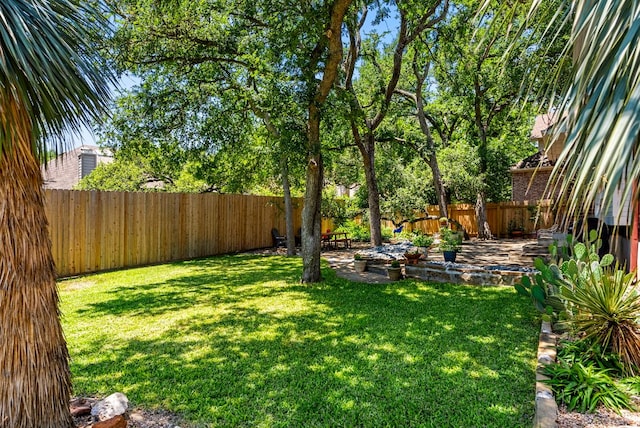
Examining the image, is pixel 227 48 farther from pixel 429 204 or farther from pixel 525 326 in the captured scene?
pixel 429 204

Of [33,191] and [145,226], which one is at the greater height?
[33,191]

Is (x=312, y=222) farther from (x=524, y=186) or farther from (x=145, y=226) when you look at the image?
(x=524, y=186)

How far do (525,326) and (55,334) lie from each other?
5.17 m

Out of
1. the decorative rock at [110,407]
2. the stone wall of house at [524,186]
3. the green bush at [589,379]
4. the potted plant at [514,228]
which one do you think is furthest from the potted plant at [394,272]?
the stone wall of house at [524,186]

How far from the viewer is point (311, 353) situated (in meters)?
4.30

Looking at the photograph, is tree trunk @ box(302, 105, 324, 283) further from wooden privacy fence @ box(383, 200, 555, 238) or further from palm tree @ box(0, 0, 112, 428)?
wooden privacy fence @ box(383, 200, 555, 238)

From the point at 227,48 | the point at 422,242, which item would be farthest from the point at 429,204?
the point at 227,48

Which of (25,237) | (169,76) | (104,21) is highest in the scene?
(169,76)

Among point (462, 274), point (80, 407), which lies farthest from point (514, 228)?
point (80, 407)

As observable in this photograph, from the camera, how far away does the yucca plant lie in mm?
3459

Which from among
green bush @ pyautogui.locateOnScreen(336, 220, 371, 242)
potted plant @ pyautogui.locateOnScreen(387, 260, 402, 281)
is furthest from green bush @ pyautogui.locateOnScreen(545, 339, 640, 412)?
green bush @ pyautogui.locateOnScreen(336, 220, 371, 242)

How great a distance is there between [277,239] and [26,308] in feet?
39.4

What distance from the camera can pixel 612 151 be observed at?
1.23 meters

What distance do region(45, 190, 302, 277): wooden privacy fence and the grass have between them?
1.79 metres
